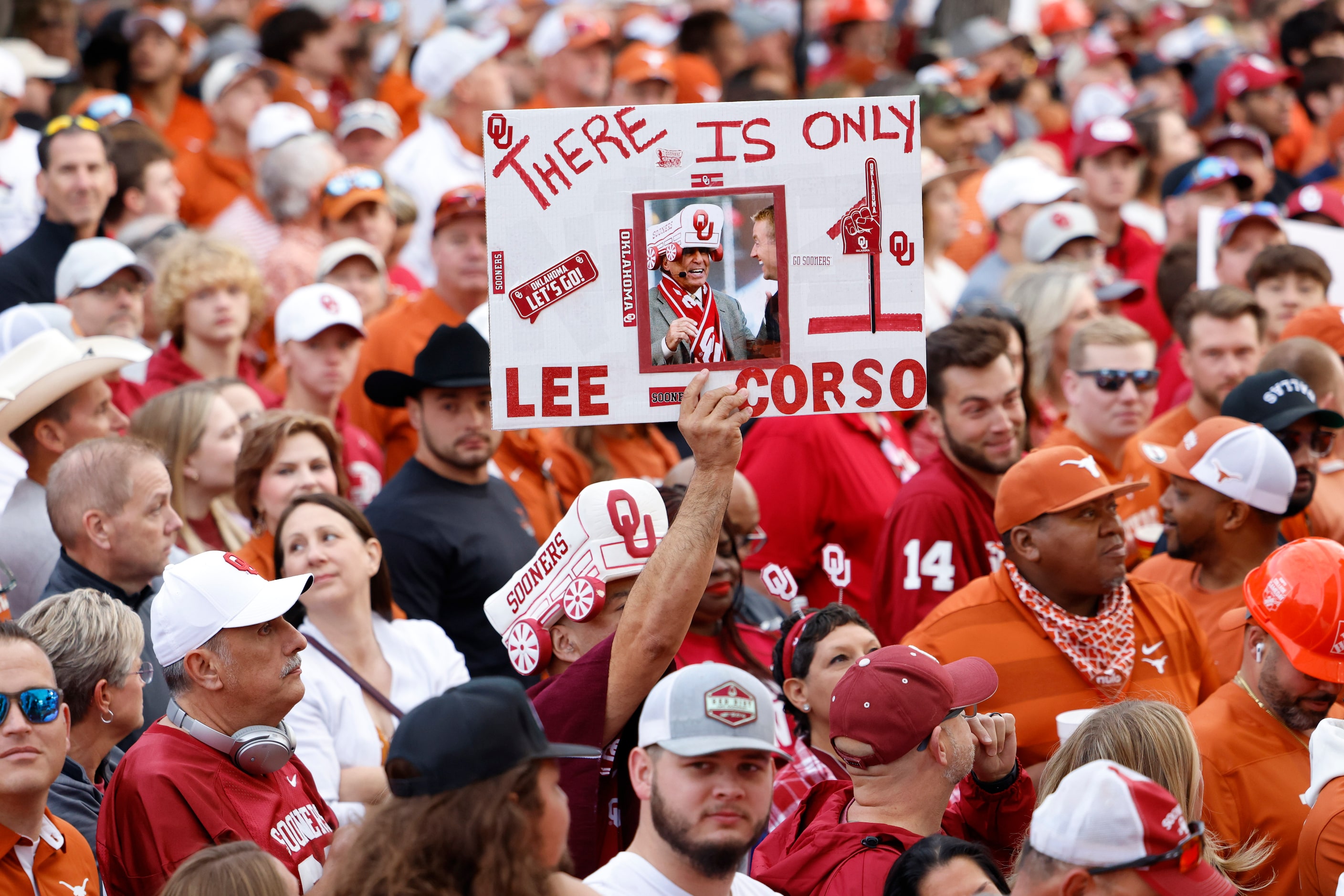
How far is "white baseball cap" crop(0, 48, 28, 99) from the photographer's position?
9.09 meters

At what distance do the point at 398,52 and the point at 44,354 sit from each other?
26.1 feet

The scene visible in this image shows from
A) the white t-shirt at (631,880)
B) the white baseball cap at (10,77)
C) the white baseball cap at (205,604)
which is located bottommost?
the white t-shirt at (631,880)

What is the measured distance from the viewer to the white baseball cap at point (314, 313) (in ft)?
22.9

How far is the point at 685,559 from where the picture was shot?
372cm

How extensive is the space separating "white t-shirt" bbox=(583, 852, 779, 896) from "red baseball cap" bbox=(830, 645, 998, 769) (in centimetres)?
72

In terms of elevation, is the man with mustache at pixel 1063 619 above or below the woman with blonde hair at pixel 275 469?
below

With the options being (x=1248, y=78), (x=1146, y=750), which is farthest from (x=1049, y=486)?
(x=1248, y=78)

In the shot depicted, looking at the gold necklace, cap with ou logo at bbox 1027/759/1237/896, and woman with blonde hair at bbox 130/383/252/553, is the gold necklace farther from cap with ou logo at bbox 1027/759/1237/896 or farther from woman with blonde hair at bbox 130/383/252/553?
woman with blonde hair at bbox 130/383/252/553

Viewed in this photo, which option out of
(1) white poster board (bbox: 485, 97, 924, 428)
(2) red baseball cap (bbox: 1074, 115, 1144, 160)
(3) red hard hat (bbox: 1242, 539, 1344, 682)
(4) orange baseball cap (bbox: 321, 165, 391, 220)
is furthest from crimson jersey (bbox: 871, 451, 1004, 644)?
(2) red baseball cap (bbox: 1074, 115, 1144, 160)

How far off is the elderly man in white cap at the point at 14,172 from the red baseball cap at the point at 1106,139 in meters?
6.42

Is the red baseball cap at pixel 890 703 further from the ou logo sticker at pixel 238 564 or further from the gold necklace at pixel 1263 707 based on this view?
the ou logo sticker at pixel 238 564

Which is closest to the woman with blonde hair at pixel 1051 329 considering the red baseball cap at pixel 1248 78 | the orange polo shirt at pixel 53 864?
the orange polo shirt at pixel 53 864

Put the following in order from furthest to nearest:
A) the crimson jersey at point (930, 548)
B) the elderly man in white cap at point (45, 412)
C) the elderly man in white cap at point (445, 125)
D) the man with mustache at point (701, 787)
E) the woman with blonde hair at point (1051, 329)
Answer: the elderly man in white cap at point (445, 125) < the woman with blonde hair at point (1051, 329) < the crimson jersey at point (930, 548) < the elderly man in white cap at point (45, 412) < the man with mustache at point (701, 787)

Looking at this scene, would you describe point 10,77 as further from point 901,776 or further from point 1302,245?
point 901,776
